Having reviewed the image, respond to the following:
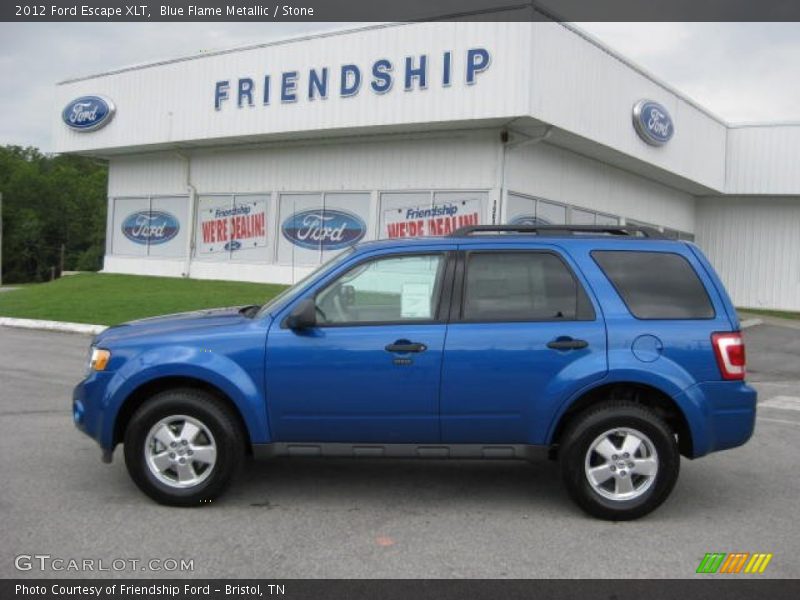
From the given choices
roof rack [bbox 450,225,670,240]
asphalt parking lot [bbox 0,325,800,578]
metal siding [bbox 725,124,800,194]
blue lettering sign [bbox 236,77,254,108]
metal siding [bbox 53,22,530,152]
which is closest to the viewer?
asphalt parking lot [bbox 0,325,800,578]

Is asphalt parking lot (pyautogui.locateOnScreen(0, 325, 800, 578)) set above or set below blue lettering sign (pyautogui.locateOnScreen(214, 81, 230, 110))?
below

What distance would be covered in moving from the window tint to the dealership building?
1134cm

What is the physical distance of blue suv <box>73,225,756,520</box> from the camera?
474 centimetres

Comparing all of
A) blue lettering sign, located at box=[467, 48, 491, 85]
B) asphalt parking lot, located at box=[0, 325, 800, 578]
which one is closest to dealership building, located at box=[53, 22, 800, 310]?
blue lettering sign, located at box=[467, 48, 491, 85]

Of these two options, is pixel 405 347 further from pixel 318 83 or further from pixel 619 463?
pixel 318 83

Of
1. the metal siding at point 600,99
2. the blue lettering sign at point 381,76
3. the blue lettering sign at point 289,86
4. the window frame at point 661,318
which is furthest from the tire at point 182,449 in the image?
the blue lettering sign at point 289,86

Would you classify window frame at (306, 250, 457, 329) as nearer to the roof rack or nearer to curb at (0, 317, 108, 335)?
the roof rack

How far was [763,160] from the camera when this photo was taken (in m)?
25.8

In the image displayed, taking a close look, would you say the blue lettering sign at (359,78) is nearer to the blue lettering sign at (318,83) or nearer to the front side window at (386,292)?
the blue lettering sign at (318,83)

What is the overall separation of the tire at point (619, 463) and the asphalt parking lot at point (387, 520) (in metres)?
0.13

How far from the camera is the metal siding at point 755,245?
26.9m

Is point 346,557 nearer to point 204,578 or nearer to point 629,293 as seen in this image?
point 204,578

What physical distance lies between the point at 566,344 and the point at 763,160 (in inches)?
961

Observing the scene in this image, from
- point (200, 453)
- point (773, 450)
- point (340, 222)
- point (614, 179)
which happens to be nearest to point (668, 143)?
point (614, 179)
